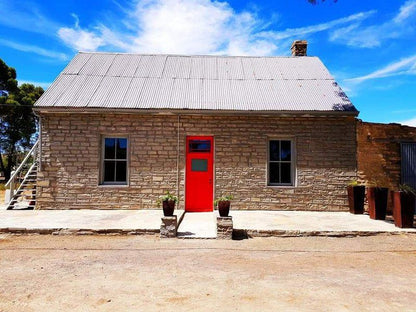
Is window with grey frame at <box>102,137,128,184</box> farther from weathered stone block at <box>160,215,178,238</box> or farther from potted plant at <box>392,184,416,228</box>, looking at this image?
potted plant at <box>392,184,416,228</box>

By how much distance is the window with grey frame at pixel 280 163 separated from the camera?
32.2ft

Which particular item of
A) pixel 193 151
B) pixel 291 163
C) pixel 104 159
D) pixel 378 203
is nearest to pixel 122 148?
pixel 104 159

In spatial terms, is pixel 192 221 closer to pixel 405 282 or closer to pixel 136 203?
pixel 136 203

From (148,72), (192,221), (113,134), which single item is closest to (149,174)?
(113,134)

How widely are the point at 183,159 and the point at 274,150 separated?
3.02 m

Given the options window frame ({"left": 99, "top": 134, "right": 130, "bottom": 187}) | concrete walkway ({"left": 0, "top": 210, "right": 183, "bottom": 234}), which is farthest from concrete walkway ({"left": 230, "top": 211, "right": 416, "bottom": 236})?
window frame ({"left": 99, "top": 134, "right": 130, "bottom": 187})

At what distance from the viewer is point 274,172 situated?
9.81 m

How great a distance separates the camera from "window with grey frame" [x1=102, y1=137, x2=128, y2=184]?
9.74 m

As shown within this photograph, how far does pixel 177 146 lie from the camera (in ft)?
31.6

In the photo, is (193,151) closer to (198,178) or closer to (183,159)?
(183,159)

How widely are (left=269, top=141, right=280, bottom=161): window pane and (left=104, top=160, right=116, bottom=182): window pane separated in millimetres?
5166

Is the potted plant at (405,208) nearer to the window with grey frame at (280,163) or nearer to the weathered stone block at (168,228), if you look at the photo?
the window with grey frame at (280,163)

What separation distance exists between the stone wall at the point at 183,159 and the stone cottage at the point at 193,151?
0.03 metres

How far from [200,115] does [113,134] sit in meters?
2.89
